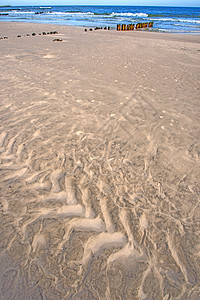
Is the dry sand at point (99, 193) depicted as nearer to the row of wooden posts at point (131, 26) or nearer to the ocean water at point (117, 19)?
the row of wooden posts at point (131, 26)

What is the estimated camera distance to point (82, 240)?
212 cm

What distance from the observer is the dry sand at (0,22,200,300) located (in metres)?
1.83

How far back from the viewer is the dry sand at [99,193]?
183cm

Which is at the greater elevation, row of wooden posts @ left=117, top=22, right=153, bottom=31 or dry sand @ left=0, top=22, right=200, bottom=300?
row of wooden posts @ left=117, top=22, right=153, bottom=31

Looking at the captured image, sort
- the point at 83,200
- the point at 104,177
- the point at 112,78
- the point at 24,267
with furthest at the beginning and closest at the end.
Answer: the point at 112,78
the point at 104,177
the point at 83,200
the point at 24,267

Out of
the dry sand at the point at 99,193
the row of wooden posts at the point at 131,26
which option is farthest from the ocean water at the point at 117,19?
the dry sand at the point at 99,193

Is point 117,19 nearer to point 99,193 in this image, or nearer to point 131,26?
point 131,26

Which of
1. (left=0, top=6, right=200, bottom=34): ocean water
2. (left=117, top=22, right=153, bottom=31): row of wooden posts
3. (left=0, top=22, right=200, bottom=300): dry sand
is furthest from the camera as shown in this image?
(left=0, top=6, right=200, bottom=34): ocean water

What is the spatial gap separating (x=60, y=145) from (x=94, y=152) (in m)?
0.64

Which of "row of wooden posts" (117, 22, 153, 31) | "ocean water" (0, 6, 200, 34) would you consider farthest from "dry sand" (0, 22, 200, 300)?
"ocean water" (0, 6, 200, 34)

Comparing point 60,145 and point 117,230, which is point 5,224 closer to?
point 117,230

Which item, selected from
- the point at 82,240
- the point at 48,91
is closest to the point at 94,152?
the point at 82,240

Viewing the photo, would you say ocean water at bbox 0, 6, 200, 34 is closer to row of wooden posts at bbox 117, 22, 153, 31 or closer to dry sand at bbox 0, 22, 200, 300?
row of wooden posts at bbox 117, 22, 153, 31

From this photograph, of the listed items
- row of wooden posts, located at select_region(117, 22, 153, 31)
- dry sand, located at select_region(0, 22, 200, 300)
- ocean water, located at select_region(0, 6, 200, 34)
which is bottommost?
dry sand, located at select_region(0, 22, 200, 300)
